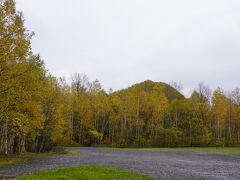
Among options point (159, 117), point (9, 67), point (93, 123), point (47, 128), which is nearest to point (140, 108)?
point (159, 117)

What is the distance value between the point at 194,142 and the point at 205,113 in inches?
439

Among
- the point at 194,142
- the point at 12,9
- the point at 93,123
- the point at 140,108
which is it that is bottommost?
the point at 194,142

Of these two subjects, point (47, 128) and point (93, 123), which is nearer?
point (47, 128)

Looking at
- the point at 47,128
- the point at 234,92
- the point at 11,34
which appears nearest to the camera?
Answer: the point at 11,34

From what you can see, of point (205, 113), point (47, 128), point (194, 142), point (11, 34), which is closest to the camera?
point (11, 34)

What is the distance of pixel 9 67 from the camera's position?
66.1ft

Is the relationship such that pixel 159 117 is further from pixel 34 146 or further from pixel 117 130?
pixel 34 146

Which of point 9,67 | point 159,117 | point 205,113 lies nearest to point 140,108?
point 159,117

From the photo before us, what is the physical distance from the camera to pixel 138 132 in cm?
6294

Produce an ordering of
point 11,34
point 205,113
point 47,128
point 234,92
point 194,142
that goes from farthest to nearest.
→ point 234,92, point 205,113, point 194,142, point 47,128, point 11,34

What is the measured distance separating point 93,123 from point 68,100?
1036 centimetres

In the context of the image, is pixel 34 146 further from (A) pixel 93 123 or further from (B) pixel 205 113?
(B) pixel 205 113

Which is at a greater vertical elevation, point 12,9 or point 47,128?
point 12,9

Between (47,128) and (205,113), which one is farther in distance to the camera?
(205,113)
